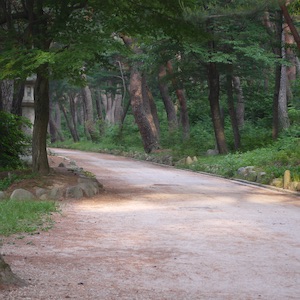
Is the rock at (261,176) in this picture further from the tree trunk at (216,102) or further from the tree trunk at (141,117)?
the tree trunk at (141,117)

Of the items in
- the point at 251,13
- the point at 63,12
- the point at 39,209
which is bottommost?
the point at 39,209

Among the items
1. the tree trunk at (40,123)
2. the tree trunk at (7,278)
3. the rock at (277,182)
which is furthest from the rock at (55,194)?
the tree trunk at (7,278)

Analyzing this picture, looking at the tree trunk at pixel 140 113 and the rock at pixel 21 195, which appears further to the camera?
the tree trunk at pixel 140 113

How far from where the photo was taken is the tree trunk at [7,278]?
638cm

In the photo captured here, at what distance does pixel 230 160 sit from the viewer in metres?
26.7

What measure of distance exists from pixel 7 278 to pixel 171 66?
104 ft

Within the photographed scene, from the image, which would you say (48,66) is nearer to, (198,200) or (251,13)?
(198,200)

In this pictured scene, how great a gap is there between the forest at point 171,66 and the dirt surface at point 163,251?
4.05 m

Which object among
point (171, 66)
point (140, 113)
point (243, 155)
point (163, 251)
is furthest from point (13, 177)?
point (171, 66)

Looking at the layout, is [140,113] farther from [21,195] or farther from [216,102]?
[21,195]

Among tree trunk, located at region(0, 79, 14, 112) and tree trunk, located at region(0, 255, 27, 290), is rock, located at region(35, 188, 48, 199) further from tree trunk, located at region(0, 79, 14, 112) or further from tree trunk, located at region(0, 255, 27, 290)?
tree trunk, located at region(0, 79, 14, 112)

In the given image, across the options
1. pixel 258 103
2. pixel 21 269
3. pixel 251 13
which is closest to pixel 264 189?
pixel 251 13

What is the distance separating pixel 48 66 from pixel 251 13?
13164 millimetres

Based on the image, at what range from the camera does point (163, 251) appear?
29.8 ft
